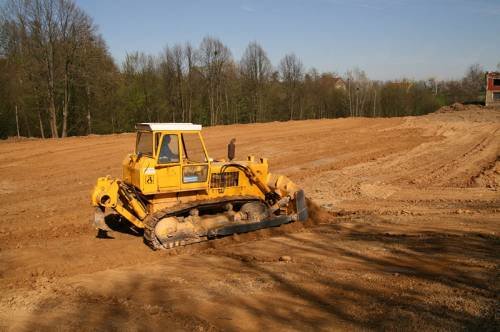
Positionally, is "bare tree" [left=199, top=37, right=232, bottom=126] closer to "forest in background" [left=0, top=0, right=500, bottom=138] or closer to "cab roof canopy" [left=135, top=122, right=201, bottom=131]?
"forest in background" [left=0, top=0, right=500, bottom=138]

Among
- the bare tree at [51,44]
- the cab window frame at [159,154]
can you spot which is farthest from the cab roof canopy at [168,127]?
the bare tree at [51,44]

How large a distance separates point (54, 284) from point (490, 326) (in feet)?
19.5

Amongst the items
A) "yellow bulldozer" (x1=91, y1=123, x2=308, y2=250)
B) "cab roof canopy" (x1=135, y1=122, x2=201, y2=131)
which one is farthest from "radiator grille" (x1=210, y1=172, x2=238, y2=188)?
"cab roof canopy" (x1=135, y1=122, x2=201, y2=131)

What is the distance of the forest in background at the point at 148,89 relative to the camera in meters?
36.5

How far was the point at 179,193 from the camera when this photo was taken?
923 centimetres

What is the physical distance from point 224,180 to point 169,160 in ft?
4.63

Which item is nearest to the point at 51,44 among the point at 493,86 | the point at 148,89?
the point at 148,89

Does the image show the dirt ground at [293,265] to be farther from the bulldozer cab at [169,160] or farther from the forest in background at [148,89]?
the forest in background at [148,89]

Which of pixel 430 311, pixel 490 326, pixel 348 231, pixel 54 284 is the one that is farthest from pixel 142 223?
pixel 490 326

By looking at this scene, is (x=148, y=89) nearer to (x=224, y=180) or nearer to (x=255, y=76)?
(x=255, y=76)

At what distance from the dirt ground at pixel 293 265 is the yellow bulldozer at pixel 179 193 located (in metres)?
0.34

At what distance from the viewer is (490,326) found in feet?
16.4

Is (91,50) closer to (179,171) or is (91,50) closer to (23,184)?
(23,184)

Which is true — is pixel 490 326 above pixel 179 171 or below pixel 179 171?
below
